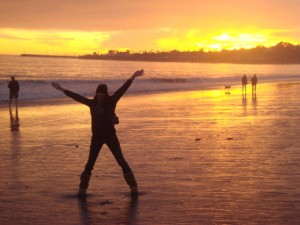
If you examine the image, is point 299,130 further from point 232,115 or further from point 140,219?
point 140,219

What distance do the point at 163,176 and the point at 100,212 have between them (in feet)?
7.84

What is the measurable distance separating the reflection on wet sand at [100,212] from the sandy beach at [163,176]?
1cm

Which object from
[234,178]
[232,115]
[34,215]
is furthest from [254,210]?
[232,115]

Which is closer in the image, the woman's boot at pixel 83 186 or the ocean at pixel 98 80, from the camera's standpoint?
the woman's boot at pixel 83 186

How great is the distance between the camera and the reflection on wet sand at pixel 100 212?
6790mm

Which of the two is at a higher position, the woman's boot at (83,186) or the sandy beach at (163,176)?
the woman's boot at (83,186)

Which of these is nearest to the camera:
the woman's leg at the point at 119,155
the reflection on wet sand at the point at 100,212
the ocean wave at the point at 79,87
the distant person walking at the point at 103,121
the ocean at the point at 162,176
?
the reflection on wet sand at the point at 100,212

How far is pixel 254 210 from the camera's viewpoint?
7102mm

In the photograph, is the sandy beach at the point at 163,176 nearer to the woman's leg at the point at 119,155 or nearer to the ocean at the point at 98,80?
the woman's leg at the point at 119,155

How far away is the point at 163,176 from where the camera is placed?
9.41m

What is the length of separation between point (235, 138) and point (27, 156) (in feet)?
17.2

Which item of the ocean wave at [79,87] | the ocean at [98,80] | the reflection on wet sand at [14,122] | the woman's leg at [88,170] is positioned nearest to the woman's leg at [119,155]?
the woman's leg at [88,170]

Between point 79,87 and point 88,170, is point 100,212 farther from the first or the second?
point 79,87

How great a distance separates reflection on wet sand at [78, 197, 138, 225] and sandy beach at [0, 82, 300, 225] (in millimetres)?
12
